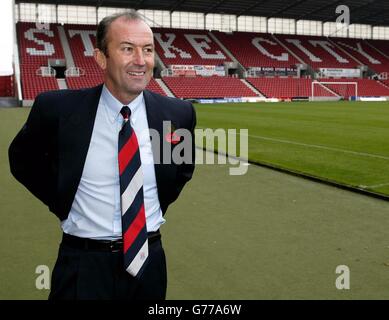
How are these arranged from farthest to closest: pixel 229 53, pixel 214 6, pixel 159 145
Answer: pixel 229 53, pixel 214 6, pixel 159 145

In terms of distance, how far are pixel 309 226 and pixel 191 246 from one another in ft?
5.06

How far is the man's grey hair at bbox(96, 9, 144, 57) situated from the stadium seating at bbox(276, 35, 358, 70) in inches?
1983

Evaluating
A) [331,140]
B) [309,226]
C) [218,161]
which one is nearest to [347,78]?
[331,140]

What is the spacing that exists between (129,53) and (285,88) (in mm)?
44413

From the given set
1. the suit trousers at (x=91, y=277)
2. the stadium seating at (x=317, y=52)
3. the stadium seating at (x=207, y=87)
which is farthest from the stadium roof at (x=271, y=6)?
the suit trousers at (x=91, y=277)

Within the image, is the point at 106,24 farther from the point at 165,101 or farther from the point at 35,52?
the point at 35,52

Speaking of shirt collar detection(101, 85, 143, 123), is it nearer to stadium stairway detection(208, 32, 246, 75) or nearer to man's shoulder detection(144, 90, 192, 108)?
man's shoulder detection(144, 90, 192, 108)

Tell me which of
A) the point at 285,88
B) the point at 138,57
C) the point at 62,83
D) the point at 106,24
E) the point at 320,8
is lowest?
the point at 138,57

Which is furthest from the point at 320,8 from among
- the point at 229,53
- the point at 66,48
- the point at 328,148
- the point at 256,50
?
the point at 328,148

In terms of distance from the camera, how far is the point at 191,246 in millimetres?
4816

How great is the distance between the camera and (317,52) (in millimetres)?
53562

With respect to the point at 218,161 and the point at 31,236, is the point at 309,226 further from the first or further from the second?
the point at 218,161

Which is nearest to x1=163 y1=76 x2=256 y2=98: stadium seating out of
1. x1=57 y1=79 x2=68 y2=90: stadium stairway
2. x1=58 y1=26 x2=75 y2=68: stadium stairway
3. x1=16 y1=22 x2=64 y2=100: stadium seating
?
x1=58 y1=26 x2=75 y2=68: stadium stairway

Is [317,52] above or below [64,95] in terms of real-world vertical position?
above
